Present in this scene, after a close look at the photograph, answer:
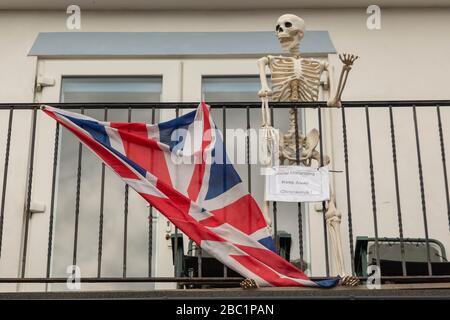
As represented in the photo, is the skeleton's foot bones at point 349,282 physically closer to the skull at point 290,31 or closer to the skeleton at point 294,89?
the skeleton at point 294,89

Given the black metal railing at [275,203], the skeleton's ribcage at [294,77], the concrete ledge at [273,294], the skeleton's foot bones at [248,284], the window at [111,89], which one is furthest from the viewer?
the window at [111,89]

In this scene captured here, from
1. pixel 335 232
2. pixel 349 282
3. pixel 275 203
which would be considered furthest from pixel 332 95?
pixel 349 282

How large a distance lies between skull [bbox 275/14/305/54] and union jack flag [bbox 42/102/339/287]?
3.09 feet

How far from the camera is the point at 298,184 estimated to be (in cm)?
756

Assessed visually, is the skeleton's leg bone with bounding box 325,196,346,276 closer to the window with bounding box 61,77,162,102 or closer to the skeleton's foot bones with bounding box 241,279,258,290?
the skeleton's foot bones with bounding box 241,279,258,290

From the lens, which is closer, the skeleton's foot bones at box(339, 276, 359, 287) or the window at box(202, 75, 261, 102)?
the skeleton's foot bones at box(339, 276, 359, 287)

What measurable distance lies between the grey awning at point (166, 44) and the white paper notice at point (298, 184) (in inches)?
80.6

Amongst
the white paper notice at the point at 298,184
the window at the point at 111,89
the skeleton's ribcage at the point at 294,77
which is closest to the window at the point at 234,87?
the window at the point at 111,89

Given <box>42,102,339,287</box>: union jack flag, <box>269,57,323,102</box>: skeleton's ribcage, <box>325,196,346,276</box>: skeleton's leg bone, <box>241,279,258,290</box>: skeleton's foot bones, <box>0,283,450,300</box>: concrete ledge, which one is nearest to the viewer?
<box>0,283,450,300</box>: concrete ledge

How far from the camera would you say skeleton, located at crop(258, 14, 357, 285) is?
7820 mm

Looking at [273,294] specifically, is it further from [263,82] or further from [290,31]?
[290,31]

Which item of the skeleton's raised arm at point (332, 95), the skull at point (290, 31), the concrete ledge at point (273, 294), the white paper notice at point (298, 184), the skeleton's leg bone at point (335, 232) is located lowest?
the concrete ledge at point (273, 294)

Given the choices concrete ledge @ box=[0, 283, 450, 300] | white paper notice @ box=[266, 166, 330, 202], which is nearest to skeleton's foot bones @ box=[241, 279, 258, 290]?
concrete ledge @ box=[0, 283, 450, 300]

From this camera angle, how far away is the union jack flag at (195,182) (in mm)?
7328
